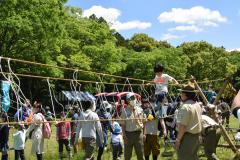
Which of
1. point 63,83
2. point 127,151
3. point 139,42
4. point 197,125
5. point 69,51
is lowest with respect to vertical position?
point 127,151

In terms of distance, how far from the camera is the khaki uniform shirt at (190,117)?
781cm

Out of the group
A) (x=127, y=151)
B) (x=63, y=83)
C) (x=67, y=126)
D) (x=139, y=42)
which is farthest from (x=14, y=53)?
(x=139, y=42)

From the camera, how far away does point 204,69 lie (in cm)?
6756

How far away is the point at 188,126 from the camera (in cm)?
788

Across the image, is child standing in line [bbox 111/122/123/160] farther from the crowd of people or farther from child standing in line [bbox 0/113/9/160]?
child standing in line [bbox 0/113/9/160]

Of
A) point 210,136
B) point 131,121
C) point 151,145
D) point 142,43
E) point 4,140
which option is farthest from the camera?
point 142,43

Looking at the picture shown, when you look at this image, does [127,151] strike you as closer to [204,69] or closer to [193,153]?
[193,153]

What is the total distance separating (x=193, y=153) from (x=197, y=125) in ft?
1.73

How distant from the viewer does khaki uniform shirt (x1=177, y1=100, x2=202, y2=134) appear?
7.81 meters

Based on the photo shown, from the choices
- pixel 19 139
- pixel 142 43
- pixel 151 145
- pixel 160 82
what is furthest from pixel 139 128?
pixel 142 43

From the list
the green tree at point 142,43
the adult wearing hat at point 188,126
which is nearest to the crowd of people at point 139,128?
the adult wearing hat at point 188,126

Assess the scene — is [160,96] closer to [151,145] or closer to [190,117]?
[151,145]

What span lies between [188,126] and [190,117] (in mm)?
172

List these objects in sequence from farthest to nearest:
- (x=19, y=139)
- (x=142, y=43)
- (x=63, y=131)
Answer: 1. (x=142, y=43)
2. (x=63, y=131)
3. (x=19, y=139)
